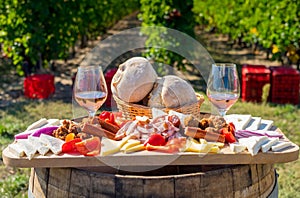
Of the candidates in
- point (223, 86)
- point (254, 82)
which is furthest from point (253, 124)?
point (254, 82)

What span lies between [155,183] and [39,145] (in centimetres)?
61

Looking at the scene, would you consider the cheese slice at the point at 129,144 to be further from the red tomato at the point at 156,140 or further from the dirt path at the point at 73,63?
the dirt path at the point at 73,63

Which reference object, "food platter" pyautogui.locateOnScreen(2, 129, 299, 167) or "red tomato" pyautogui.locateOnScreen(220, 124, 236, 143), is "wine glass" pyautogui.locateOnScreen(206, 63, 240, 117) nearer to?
"red tomato" pyautogui.locateOnScreen(220, 124, 236, 143)

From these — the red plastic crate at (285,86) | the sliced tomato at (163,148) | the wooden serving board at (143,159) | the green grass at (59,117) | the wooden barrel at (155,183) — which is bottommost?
the green grass at (59,117)

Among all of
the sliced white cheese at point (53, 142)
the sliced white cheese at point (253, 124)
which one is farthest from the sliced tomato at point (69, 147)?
the sliced white cheese at point (253, 124)

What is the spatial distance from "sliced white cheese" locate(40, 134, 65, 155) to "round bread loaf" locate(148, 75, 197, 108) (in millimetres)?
581

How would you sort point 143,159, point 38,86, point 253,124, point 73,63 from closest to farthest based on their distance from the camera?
point 143,159 → point 253,124 → point 38,86 → point 73,63

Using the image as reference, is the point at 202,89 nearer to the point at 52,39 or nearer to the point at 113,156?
the point at 52,39

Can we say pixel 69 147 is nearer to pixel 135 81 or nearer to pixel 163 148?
pixel 163 148

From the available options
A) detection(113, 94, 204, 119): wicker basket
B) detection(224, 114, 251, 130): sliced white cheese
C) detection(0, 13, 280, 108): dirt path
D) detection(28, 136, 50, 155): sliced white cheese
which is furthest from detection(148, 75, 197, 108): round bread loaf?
detection(0, 13, 280, 108): dirt path

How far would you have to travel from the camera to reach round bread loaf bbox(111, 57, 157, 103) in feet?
8.25

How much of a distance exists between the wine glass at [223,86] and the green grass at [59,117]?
6.95 ft

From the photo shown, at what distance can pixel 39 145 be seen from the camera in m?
2.18

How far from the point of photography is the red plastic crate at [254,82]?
24.2ft
